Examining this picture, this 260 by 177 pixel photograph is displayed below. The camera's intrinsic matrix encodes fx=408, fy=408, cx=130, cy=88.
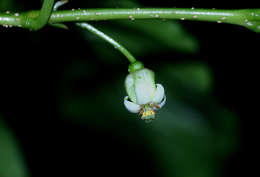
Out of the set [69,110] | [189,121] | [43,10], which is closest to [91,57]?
[69,110]

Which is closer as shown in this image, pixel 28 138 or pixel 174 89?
pixel 28 138

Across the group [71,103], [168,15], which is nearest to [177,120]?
[71,103]

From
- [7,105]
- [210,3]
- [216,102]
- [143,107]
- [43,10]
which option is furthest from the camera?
[216,102]

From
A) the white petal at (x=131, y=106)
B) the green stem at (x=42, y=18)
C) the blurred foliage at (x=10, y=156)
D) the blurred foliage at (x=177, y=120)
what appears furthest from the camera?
the blurred foliage at (x=177, y=120)

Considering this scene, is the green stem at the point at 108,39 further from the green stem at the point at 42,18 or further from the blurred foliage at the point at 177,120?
the blurred foliage at the point at 177,120

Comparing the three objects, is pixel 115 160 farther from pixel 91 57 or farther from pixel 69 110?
pixel 91 57

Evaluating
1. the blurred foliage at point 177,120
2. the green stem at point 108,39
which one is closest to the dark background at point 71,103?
the blurred foliage at point 177,120

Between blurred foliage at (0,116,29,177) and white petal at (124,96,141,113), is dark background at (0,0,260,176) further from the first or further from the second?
white petal at (124,96,141,113)

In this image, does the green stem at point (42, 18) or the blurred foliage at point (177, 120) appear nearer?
the green stem at point (42, 18)
